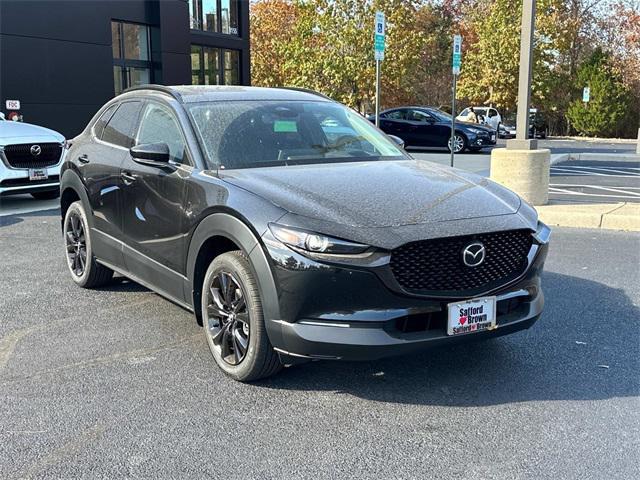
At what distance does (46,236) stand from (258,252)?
5650 mm

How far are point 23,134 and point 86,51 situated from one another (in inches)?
436

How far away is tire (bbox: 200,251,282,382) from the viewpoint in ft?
12.2

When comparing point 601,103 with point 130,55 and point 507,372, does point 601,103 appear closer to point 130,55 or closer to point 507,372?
point 130,55

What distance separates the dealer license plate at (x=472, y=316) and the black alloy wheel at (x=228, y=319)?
3.63 ft

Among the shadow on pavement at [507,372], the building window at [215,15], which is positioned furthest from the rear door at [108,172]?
the building window at [215,15]

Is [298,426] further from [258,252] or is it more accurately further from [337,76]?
[337,76]

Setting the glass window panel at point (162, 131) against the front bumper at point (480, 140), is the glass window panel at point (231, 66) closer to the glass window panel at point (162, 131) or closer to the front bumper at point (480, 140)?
the front bumper at point (480, 140)

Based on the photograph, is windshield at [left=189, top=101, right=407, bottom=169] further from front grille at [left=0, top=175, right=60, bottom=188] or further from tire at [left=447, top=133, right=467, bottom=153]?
tire at [left=447, top=133, right=467, bottom=153]

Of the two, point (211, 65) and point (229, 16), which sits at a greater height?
point (229, 16)

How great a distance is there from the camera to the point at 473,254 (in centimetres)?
361

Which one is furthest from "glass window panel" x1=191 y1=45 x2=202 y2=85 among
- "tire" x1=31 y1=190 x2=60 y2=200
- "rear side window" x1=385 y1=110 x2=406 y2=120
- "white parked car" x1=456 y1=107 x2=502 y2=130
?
"tire" x1=31 y1=190 x2=60 y2=200

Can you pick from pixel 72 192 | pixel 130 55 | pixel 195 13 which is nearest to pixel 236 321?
pixel 72 192

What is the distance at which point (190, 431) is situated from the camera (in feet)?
→ 11.2

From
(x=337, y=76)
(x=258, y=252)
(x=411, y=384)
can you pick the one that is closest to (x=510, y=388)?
(x=411, y=384)
